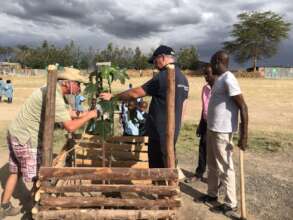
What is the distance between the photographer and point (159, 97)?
175 inches

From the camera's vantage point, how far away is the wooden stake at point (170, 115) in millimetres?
4188

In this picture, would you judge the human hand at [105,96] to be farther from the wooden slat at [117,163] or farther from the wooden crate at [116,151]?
the wooden slat at [117,163]

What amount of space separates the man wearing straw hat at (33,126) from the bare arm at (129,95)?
0.20m

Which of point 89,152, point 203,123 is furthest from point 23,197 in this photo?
point 203,123

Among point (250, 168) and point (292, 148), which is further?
point (292, 148)

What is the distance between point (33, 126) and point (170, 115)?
61.5 inches

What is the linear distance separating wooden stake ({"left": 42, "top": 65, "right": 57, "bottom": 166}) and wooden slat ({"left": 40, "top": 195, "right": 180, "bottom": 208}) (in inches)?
16.4

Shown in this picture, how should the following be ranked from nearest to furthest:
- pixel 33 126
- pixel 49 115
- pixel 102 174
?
1. pixel 102 174
2. pixel 49 115
3. pixel 33 126

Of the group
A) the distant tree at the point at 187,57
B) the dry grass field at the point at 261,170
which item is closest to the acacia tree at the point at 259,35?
the distant tree at the point at 187,57

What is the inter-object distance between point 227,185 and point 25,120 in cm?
248

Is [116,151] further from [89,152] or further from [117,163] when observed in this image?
[89,152]

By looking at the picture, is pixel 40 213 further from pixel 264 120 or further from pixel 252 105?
pixel 252 105

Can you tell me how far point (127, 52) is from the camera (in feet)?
252

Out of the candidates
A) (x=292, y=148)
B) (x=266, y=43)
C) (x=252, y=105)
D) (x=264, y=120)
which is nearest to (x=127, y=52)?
(x=266, y=43)
